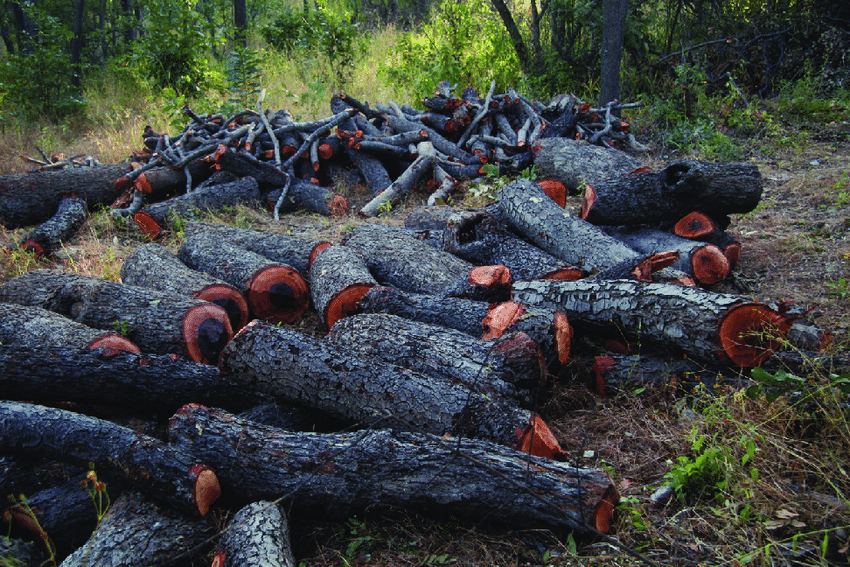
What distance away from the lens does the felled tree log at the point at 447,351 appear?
3092 millimetres

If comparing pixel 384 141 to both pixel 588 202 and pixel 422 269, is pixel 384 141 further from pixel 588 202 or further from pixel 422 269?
pixel 422 269

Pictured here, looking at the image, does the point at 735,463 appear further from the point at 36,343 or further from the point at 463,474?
the point at 36,343

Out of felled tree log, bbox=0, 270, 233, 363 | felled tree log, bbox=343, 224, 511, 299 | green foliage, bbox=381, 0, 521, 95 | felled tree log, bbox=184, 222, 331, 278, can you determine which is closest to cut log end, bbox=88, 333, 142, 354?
felled tree log, bbox=0, 270, 233, 363

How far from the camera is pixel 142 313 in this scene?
12.7ft

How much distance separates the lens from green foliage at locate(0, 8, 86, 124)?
1096 centimetres

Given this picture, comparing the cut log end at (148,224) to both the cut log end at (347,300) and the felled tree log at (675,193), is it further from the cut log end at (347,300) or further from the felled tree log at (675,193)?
the felled tree log at (675,193)

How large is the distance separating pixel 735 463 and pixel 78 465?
3.30 meters

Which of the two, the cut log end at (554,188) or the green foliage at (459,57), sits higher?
the green foliage at (459,57)

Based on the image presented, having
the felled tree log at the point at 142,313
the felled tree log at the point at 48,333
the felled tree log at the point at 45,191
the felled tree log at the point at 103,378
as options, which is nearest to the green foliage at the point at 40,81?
the felled tree log at the point at 45,191

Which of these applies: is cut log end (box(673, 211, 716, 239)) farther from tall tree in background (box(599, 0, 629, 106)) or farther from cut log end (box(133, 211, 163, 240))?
cut log end (box(133, 211, 163, 240))

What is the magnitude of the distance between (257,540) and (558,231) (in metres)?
3.56

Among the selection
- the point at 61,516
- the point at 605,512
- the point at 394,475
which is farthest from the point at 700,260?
the point at 61,516

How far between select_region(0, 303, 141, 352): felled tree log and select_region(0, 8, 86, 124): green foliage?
32.0 ft

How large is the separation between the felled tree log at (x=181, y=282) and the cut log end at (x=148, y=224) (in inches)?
70.8
